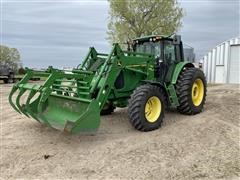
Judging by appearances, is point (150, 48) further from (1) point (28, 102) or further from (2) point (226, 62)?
(2) point (226, 62)

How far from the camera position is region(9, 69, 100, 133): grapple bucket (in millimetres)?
7438

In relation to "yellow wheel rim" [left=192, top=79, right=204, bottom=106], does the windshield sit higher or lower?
higher

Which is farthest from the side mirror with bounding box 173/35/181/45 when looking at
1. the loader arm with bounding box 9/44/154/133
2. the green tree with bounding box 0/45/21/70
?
the green tree with bounding box 0/45/21/70

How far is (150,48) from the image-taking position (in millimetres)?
10367

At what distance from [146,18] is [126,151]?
20879 mm

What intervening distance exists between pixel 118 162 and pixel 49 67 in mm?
2643

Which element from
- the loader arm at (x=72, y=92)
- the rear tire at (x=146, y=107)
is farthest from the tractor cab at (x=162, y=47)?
the rear tire at (x=146, y=107)

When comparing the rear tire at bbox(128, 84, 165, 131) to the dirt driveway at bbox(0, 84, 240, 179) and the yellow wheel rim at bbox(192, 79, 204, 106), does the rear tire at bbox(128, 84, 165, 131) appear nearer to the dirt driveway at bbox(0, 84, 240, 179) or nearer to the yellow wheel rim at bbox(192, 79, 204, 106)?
the dirt driveway at bbox(0, 84, 240, 179)

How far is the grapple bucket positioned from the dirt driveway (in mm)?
480

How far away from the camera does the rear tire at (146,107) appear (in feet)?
27.2

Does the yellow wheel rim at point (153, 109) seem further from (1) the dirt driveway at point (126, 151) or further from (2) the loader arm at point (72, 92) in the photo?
(2) the loader arm at point (72, 92)

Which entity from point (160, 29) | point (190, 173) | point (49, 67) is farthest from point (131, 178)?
point (160, 29)

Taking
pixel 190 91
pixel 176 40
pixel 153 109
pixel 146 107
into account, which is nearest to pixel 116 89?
pixel 146 107

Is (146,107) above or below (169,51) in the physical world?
below
